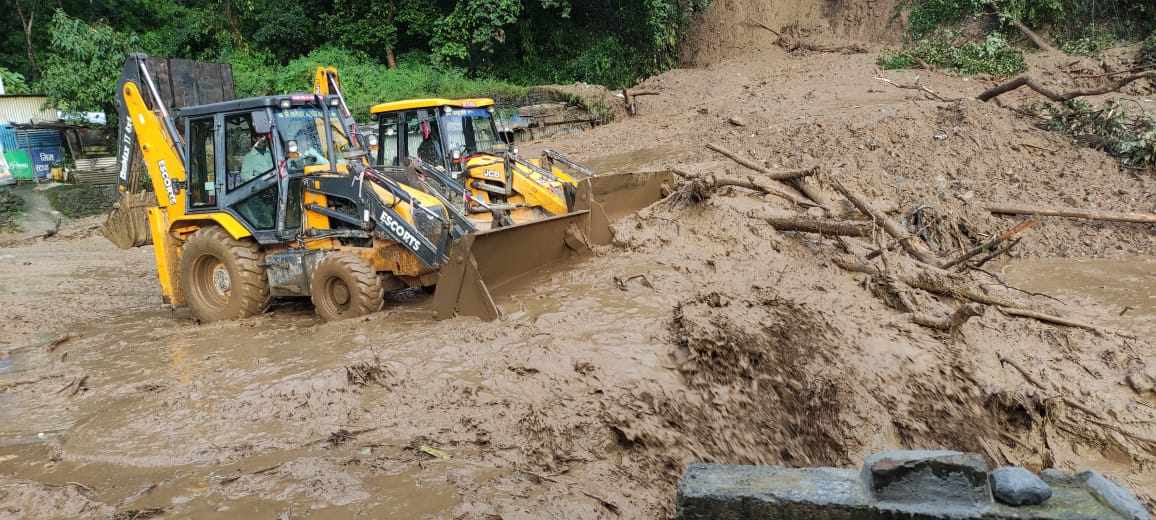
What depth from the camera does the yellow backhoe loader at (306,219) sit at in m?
7.79

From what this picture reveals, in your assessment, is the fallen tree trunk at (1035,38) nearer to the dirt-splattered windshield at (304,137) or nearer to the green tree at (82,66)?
the dirt-splattered windshield at (304,137)

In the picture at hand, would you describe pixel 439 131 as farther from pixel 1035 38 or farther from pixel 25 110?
pixel 25 110

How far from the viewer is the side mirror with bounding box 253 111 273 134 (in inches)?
313

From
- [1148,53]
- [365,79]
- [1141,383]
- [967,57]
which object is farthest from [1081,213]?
[365,79]

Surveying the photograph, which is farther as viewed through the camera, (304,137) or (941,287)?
(304,137)

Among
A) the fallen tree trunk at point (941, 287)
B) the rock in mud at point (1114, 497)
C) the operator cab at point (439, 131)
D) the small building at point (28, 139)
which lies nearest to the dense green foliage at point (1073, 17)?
the fallen tree trunk at point (941, 287)

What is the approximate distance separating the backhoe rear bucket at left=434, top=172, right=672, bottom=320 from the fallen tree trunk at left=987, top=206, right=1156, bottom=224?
16.2ft

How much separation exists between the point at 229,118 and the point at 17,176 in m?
18.1

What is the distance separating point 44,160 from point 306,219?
62.1 feet

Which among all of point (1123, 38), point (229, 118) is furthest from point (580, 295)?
point (1123, 38)

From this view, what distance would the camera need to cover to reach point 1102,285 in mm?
8711

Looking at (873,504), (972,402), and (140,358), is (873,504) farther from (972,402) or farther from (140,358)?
(140,358)

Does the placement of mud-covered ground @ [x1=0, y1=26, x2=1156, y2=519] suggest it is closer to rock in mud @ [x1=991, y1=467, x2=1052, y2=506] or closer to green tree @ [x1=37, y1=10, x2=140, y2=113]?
rock in mud @ [x1=991, y1=467, x2=1052, y2=506]

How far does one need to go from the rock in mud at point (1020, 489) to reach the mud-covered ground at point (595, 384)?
2.04 m
